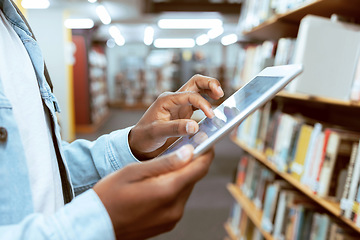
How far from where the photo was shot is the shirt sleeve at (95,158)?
883mm

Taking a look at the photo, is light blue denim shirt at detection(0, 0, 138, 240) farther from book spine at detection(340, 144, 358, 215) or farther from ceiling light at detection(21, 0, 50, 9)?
ceiling light at detection(21, 0, 50, 9)

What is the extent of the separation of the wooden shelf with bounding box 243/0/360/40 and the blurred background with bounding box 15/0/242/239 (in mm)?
799

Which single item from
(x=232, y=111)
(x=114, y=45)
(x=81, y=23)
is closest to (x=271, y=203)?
(x=232, y=111)

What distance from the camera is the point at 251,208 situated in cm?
214

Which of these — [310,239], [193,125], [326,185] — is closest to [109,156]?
[193,125]

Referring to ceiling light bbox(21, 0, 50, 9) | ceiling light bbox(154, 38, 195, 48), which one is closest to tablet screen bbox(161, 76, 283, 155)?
ceiling light bbox(21, 0, 50, 9)

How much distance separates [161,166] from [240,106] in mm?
286

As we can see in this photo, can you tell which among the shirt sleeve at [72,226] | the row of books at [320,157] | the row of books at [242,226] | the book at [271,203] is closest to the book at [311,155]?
the row of books at [320,157]

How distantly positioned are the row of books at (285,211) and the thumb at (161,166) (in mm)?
1114

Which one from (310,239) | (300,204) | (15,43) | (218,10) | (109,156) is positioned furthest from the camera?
(218,10)

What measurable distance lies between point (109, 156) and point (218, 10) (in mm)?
4628

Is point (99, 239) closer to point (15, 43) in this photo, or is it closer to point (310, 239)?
point (15, 43)

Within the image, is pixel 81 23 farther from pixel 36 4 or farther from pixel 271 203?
pixel 271 203

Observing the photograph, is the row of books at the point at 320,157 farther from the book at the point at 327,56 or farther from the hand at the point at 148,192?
the hand at the point at 148,192
